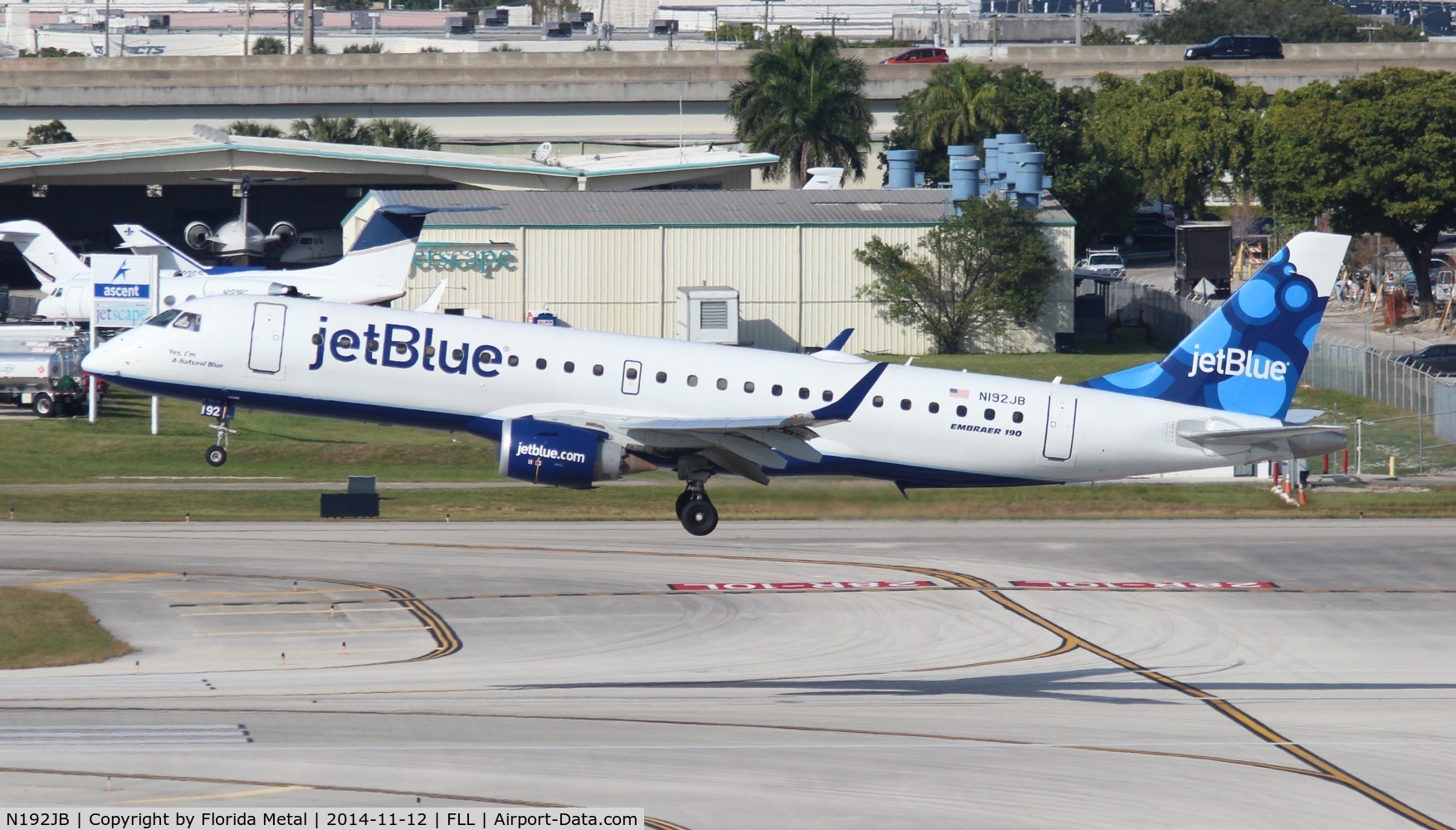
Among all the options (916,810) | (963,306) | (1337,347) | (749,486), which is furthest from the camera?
(963,306)

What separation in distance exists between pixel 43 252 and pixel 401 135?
48160 millimetres

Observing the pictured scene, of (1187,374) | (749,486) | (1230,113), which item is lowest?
(749,486)

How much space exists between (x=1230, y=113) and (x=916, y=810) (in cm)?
11998

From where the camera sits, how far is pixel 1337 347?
7869cm

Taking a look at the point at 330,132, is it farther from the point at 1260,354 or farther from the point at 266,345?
the point at 1260,354

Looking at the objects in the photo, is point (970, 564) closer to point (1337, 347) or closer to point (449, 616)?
point (449, 616)

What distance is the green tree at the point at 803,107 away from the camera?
11488 cm

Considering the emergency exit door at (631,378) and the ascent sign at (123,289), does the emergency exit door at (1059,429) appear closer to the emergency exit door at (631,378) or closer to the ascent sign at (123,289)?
the emergency exit door at (631,378)

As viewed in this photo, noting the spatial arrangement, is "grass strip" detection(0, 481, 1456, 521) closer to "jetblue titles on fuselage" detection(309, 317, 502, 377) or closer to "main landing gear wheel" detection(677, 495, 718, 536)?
"main landing gear wheel" detection(677, 495, 718, 536)

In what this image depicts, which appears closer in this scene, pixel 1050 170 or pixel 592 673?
pixel 592 673

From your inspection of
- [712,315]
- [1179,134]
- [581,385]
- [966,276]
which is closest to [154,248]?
[712,315]

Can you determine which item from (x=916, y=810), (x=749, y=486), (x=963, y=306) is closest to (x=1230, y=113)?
(x=963, y=306)

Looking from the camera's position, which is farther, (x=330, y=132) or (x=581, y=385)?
(x=330, y=132)

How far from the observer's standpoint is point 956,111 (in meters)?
127
